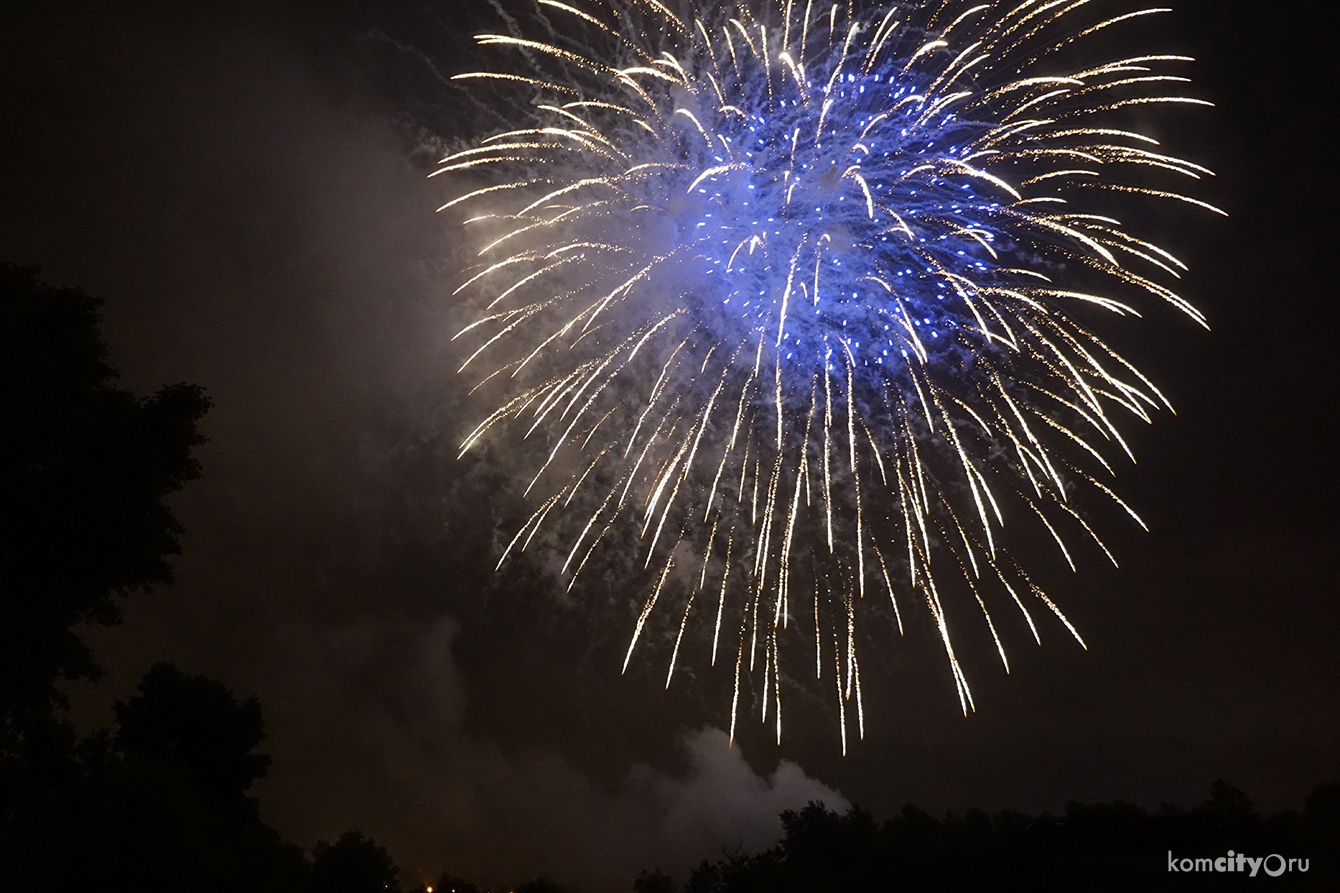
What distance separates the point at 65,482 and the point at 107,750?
355 inches

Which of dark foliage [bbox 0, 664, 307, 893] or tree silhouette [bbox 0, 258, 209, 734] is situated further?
dark foliage [bbox 0, 664, 307, 893]

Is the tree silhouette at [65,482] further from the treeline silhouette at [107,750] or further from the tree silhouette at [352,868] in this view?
the tree silhouette at [352,868]

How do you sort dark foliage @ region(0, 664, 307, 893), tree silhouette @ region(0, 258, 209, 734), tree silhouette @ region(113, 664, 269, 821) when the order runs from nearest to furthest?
tree silhouette @ region(0, 258, 209, 734)
dark foliage @ region(0, 664, 307, 893)
tree silhouette @ region(113, 664, 269, 821)

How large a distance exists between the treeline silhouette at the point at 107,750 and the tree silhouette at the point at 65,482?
0.08ft

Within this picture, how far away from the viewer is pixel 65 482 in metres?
14.8

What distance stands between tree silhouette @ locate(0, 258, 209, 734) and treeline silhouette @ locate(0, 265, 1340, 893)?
0.02 m

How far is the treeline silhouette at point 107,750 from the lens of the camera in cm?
1450

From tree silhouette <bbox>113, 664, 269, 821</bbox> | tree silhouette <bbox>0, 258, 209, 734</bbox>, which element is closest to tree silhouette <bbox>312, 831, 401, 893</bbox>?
tree silhouette <bbox>113, 664, 269, 821</bbox>

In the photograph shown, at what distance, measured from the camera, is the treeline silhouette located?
1450 centimetres

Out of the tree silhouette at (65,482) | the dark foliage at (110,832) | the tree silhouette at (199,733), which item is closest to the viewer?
the tree silhouette at (65,482)

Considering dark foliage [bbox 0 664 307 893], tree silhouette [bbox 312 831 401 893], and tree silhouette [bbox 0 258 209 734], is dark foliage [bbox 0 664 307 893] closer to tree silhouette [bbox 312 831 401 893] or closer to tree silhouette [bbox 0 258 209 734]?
tree silhouette [bbox 0 258 209 734]

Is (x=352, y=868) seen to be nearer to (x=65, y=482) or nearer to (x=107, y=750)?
(x=107, y=750)

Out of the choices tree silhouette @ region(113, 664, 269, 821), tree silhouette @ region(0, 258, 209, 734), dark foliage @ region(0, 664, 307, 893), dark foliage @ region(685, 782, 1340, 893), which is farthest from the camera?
tree silhouette @ region(113, 664, 269, 821)

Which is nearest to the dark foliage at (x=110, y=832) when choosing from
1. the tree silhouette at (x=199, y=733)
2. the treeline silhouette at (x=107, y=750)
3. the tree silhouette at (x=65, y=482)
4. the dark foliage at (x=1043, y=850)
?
the treeline silhouette at (x=107, y=750)
